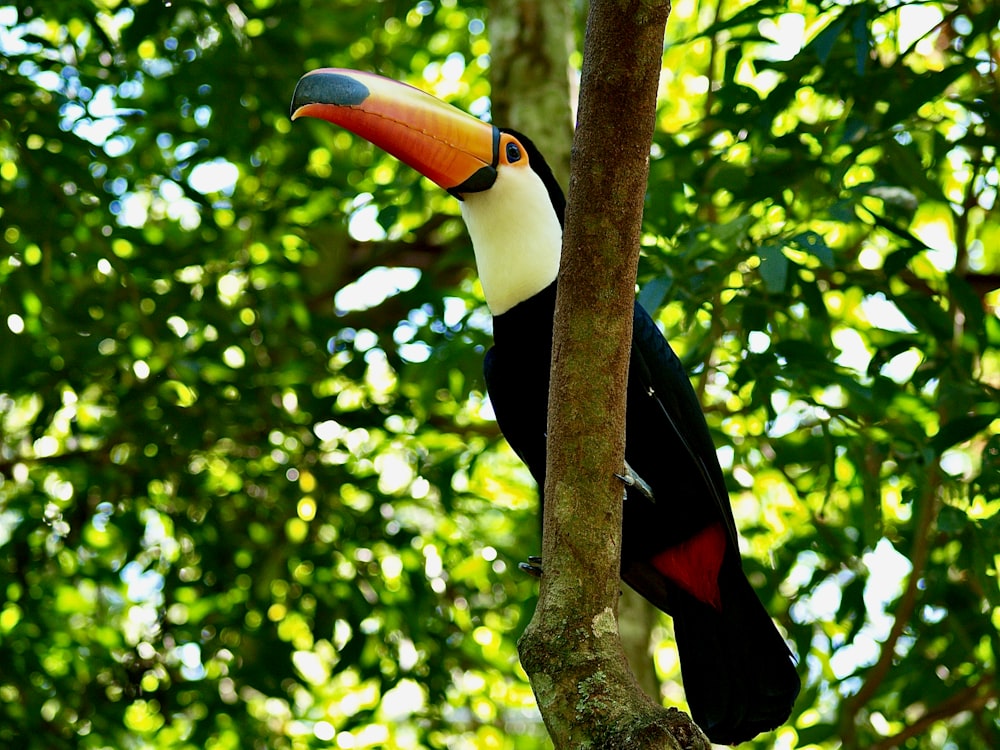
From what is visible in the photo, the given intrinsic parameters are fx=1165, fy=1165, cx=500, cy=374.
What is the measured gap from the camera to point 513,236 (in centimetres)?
344

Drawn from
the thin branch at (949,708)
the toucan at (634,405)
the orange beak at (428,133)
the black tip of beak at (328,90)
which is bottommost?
the thin branch at (949,708)

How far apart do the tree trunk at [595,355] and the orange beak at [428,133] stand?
1.40 m

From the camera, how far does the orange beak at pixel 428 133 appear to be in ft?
11.2

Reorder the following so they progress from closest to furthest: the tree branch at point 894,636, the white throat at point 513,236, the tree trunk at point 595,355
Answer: the tree trunk at point 595,355
the white throat at point 513,236
the tree branch at point 894,636

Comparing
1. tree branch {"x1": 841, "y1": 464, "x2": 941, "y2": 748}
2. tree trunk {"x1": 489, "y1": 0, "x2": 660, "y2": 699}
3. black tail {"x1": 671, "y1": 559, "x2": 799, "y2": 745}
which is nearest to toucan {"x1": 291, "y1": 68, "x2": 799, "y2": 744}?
black tail {"x1": 671, "y1": 559, "x2": 799, "y2": 745}

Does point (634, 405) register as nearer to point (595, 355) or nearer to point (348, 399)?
point (595, 355)

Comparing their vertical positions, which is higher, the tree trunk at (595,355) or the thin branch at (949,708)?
the tree trunk at (595,355)

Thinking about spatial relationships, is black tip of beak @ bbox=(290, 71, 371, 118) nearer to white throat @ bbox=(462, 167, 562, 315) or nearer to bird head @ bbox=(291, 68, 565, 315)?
bird head @ bbox=(291, 68, 565, 315)

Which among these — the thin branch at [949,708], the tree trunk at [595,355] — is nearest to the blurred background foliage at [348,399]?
the thin branch at [949,708]

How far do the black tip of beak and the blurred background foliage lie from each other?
0.56m

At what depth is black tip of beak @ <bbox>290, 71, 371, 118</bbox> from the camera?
10.5 ft

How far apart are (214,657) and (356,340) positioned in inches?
54.5

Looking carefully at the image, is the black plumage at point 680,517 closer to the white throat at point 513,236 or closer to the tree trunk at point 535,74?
the white throat at point 513,236

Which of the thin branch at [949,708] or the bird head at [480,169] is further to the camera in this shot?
the thin branch at [949,708]
